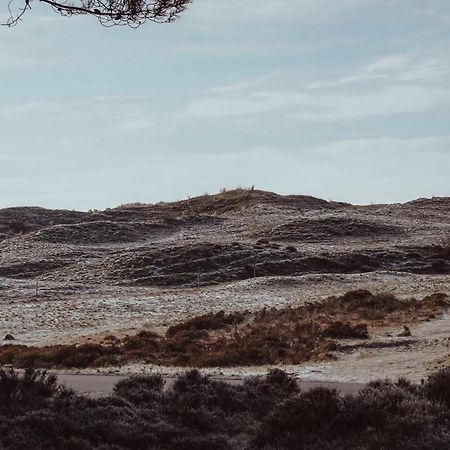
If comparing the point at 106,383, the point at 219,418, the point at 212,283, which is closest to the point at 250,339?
the point at 106,383

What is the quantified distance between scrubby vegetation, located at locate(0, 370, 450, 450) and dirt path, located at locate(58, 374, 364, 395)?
1980 millimetres

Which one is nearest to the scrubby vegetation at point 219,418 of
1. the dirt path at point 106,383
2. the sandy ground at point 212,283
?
the dirt path at point 106,383

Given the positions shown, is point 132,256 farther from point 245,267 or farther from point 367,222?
point 367,222

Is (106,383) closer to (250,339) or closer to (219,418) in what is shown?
(219,418)

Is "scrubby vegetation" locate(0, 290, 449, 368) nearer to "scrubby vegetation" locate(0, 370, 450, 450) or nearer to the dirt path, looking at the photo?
the dirt path

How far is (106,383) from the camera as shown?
48.8ft

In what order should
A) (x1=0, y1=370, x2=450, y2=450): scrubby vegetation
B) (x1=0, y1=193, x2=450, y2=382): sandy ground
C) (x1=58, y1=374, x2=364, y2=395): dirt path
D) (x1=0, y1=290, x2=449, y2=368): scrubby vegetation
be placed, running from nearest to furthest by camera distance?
(x1=0, y1=370, x2=450, y2=450): scrubby vegetation < (x1=58, y1=374, x2=364, y2=395): dirt path < (x1=0, y1=290, x2=449, y2=368): scrubby vegetation < (x1=0, y1=193, x2=450, y2=382): sandy ground

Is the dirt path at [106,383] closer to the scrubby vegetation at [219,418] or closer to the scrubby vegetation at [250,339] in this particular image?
the scrubby vegetation at [219,418]

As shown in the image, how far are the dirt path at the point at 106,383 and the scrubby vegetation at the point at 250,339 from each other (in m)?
2.88

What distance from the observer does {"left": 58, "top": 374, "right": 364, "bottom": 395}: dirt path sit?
13.3 m

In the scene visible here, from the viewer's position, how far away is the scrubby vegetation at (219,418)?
9141 mm

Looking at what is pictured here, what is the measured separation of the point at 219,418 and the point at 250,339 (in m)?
11.6

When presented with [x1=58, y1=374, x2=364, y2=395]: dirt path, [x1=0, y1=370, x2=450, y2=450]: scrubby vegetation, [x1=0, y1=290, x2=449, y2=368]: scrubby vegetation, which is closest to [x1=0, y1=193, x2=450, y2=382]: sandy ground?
[x1=58, y1=374, x2=364, y2=395]: dirt path

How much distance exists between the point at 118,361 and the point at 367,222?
4097cm
